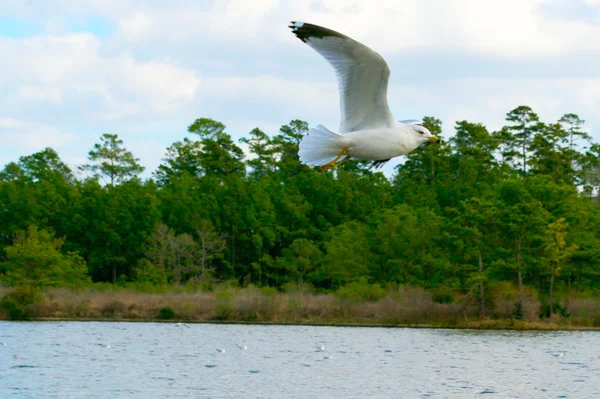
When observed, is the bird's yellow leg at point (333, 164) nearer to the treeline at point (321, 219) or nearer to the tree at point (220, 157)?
the treeline at point (321, 219)

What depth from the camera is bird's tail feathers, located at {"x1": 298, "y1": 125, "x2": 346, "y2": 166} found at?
44.3 feet

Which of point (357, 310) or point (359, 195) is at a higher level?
point (359, 195)

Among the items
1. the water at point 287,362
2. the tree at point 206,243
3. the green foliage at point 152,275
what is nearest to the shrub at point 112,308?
the water at point 287,362

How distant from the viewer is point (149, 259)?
67625 mm

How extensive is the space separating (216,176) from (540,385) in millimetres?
50022

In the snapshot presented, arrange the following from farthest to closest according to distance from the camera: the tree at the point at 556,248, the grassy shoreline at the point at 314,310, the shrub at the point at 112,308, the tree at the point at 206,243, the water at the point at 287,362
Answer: the tree at the point at 206,243 → the shrub at the point at 112,308 → the tree at the point at 556,248 → the grassy shoreline at the point at 314,310 → the water at the point at 287,362

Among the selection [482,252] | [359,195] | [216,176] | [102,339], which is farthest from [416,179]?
[102,339]

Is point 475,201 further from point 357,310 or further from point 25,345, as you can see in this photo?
point 25,345

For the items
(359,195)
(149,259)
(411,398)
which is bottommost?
(411,398)

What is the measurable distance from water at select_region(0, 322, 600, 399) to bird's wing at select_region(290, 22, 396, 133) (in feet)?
53.0

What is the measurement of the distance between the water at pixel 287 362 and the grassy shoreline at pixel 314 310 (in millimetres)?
818

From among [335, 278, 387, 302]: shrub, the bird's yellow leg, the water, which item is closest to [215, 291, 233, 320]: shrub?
the water

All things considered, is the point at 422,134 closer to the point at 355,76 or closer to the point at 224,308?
the point at 355,76

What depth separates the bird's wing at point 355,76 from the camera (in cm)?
1273
